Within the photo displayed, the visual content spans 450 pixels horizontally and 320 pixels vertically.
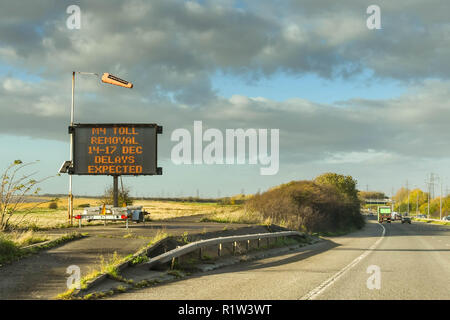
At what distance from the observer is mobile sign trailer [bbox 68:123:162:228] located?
24484 millimetres

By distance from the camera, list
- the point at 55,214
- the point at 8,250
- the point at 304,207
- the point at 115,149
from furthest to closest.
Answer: the point at 55,214, the point at 304,207, the point at 115,149, the point at 8,250

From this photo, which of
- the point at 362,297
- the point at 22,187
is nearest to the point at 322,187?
the point at 22,187

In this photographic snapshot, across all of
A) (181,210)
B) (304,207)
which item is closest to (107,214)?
(304,207)

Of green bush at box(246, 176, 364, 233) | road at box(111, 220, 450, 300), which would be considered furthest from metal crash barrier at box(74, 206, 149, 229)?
green bush at box(246, 176, 364, 233)

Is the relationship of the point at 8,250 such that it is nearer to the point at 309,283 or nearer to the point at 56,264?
the point at 56,264

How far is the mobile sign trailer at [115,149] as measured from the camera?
2448 cm

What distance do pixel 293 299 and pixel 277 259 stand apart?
9045 mm

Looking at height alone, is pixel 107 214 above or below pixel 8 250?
above

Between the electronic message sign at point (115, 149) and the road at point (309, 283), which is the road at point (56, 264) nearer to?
the road at point (309, 283)

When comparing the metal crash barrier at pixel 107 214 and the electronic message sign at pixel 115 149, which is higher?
the electronic message sign at pixel 115 149

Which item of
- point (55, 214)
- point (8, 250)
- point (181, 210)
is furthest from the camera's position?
point (181, 210)

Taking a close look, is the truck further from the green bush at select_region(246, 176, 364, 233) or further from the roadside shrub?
the roadside shrub

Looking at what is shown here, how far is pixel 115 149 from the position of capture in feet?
80.7

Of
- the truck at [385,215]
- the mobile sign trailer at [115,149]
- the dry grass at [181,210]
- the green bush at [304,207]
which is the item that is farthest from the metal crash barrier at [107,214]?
the truck at [385,215]
